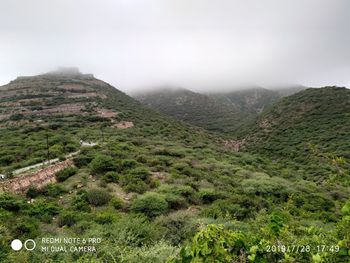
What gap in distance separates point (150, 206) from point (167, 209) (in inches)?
37.2

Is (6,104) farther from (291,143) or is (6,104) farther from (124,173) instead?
(291,143)

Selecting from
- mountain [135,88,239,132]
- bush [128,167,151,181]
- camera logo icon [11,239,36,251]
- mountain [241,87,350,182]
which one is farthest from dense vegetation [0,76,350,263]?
mountain [135,88,239,132]

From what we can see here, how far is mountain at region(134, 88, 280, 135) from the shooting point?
→ 264 ft

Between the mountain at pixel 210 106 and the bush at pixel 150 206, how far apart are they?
53862 mm

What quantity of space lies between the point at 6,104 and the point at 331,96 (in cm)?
6054

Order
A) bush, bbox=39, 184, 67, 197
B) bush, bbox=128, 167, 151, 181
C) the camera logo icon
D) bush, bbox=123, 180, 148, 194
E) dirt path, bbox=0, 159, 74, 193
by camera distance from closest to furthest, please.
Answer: the camera logo icon → dirt path, bbox=0, 159, 74, 193 → bush, bbox=39, 184, 67, 197 → bush, bbox=123, 180, 148, 194 → bush, bbox=128, 167, 151, 181

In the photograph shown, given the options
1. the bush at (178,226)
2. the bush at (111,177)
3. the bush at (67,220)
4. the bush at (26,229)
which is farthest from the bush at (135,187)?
the bush at (26,229)

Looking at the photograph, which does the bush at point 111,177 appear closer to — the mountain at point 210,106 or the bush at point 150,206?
the bush at point 150,206

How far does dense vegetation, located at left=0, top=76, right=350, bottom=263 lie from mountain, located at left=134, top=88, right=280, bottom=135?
148ft

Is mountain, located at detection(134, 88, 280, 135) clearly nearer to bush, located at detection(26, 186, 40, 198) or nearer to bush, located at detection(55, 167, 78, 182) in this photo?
bush, located at detection(55, 167, 78, 182)

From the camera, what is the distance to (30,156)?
85.2ft

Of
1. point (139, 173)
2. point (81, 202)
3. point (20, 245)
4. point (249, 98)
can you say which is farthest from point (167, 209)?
point (249, 98)

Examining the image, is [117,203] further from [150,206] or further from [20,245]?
[20,245]

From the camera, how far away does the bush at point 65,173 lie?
63.5 ft
